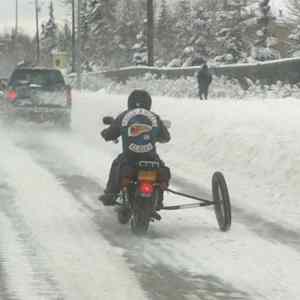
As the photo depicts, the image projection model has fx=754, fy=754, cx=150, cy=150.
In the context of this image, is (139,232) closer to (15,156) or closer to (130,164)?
(130,164)

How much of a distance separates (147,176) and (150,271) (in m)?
1.43

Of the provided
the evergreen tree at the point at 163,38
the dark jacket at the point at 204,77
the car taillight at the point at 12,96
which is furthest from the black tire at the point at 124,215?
the evergreen tree at the point at 163,38

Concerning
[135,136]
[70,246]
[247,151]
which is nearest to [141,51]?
[247,151]

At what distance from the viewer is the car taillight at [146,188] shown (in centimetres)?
756

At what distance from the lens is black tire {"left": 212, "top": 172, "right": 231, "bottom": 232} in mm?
7973

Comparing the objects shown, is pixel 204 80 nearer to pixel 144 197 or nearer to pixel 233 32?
pixel 144 197

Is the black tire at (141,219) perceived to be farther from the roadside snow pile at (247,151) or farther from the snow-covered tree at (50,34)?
the snow-covered tree at (50,34)

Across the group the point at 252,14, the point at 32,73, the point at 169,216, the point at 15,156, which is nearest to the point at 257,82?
the point at 32,73

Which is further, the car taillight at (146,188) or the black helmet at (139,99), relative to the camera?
the black helmet at (139,99)

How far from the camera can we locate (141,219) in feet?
25.4

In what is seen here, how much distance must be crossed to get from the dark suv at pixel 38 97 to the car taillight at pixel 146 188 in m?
14.1

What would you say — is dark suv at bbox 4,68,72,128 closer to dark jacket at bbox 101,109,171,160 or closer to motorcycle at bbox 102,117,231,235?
dark jacket at bbox 101,109,171,160

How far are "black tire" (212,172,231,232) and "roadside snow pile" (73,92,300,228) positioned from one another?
81 cm

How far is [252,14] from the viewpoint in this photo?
240 feet
